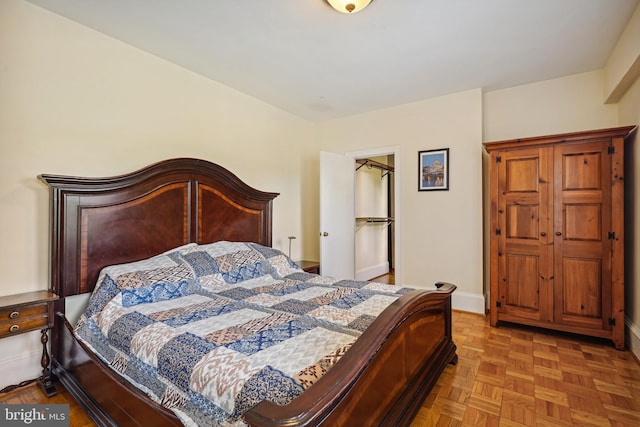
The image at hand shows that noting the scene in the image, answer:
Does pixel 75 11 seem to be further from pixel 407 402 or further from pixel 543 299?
pixel 543 299

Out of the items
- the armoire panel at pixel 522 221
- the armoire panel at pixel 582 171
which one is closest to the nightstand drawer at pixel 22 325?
the armoire panel at pixel 522 221

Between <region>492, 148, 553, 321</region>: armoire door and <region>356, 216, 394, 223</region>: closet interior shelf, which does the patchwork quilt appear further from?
<region>356, 216, 394, 223</region>: closet interior shelf

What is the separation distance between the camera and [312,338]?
139 cm

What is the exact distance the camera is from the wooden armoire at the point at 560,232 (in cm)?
259

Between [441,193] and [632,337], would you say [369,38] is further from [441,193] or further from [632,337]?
[632,337]

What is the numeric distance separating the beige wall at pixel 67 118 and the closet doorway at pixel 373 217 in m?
2.74

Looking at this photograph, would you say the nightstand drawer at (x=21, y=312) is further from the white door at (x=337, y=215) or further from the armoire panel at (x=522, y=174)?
the armoire panel at (x=522, y=174)

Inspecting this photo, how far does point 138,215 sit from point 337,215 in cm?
242

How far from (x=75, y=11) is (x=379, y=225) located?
4.96m

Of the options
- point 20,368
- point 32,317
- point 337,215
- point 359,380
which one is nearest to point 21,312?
point 32,317

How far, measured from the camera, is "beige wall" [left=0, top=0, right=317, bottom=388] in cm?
199

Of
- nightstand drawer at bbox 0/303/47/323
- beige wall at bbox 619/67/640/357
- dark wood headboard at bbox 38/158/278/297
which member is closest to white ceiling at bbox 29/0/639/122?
beige wall at bbox 619/67/640/357

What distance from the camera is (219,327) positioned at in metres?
1.53

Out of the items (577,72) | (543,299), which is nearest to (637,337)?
(543,299)
